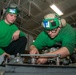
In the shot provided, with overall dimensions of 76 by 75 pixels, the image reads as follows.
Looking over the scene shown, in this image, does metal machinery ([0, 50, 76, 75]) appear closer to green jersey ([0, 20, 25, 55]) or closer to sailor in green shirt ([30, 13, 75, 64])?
sailor in green shirt ([30, 13, 75, 64])

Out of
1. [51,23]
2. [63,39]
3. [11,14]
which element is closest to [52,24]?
[51,23]

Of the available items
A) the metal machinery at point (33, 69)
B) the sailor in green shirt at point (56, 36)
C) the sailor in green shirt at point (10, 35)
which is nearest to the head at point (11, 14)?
the sailor in green shirt at point (10, 35)

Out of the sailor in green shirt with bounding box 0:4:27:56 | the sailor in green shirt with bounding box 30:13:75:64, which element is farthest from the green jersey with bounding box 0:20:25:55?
the sailor in green shirt with bounding box 30:13:75:64

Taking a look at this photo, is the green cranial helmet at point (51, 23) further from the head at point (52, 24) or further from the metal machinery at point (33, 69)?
the metal machinery at point (33, 69)

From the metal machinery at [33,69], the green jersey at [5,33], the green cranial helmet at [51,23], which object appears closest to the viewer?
the metal machinery at [33,69]

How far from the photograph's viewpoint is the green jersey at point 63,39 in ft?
4.14

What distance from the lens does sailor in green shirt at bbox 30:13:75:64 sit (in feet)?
3.97

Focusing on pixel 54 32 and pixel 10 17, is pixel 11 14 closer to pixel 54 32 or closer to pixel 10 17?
pixel 10 17

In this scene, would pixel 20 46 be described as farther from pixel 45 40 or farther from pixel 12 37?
pixel 45 40

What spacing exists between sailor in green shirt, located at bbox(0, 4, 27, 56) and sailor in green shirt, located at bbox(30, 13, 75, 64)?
0.21 metres

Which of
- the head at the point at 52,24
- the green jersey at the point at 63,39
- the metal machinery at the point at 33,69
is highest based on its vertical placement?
the head at the point at 52,24

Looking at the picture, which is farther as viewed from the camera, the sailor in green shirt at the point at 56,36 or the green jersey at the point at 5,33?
the green jersey at the point at 5,33

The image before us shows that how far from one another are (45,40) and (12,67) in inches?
32.2

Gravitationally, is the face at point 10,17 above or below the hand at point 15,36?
above
